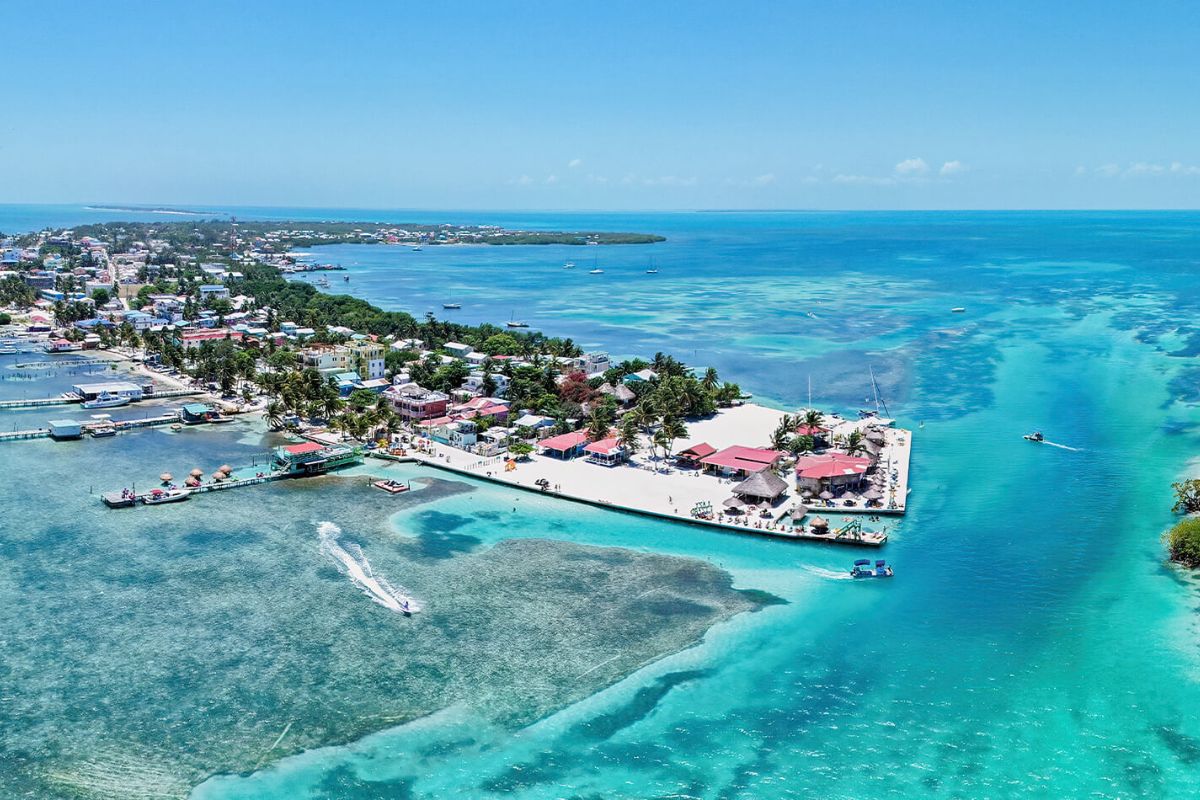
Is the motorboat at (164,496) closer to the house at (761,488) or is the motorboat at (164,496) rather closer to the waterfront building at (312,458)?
the waterfront building at (312,458)

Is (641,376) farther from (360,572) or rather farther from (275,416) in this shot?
(360,572)

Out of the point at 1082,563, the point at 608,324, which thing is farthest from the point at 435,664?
the point at 608,324

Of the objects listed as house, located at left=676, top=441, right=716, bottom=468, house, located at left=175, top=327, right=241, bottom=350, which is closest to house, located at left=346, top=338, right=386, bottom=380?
house, located at left=175, top=327, right=241, bottom=350

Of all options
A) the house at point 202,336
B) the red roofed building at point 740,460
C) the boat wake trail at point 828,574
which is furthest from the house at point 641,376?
the house at point 202,336

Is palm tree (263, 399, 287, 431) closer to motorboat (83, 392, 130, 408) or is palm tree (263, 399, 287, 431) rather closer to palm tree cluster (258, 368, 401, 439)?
palm tree cluster (258, 368, 401, 439)

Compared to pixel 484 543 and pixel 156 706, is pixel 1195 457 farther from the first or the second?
pixel 156 706
